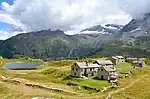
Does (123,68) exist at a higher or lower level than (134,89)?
higher

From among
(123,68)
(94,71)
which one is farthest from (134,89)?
(123,68)

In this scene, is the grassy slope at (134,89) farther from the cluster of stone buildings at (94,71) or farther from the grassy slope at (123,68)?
the grassy slope at (123,68)

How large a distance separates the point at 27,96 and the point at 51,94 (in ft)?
27.8

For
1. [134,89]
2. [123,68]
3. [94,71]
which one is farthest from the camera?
[123,68]

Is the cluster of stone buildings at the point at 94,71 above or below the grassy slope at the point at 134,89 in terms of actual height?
above

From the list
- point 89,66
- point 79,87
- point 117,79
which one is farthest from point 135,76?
point 79,87

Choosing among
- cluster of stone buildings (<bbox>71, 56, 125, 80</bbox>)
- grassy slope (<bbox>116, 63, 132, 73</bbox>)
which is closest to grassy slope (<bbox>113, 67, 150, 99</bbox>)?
cluster of stone buildings (<bbox>71, 56, 125, 80</bbox>)

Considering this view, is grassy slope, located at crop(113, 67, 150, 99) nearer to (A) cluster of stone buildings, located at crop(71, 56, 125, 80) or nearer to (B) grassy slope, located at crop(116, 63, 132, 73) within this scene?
(A) cluster of stone buildings, located at crop(71, 56, 125, 80)

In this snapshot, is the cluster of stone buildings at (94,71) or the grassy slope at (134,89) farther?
the cluster of stone buildings at (94,71)

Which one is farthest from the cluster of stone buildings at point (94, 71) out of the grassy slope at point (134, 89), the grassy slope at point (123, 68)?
the grassy slope at point (123, 68)

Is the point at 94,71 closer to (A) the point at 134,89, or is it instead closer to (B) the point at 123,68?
(B) the point at 123,68

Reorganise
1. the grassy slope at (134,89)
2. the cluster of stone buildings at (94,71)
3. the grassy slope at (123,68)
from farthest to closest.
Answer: the grassy slope at (123,68) → the cluster of stone buildings at (94,71) → the grassy slope at (134,89)

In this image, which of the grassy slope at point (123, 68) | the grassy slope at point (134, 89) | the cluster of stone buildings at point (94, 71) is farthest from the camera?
the grassy slope at point (123, 68)

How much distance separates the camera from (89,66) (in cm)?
13800
